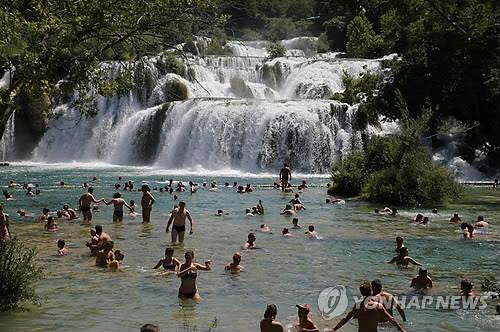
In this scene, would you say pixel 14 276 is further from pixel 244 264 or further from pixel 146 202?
pixel 146 202

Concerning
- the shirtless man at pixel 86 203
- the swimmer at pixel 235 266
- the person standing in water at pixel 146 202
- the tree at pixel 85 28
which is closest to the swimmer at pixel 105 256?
the swimmer at pixel 235 266

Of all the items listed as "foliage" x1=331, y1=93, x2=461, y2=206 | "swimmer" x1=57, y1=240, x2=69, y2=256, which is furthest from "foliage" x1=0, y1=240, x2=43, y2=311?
"foliage" x1=331, y1=93, x2=461, y2=206

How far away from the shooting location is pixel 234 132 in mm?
41562

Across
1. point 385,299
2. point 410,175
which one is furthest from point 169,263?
point 410,175

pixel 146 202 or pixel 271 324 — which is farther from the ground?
pixel 146 202

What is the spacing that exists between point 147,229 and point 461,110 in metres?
25.7

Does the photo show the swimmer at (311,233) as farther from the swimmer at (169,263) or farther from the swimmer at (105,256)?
the swimmer at (105,256)

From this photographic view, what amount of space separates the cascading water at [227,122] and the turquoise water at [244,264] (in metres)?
12.7

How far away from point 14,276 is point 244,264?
20.1 ft

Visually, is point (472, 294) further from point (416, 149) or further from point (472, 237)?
point (416, 149)

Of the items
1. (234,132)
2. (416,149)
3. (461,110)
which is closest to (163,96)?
(234,132)

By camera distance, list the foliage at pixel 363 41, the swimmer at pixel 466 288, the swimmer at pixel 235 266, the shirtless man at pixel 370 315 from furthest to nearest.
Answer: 1. the foliage at pixel 363 41
2. the swimmer at pixel 235 266
3. the swimmer at pixel 466 288
4. the shirtless man at pixel 370 315

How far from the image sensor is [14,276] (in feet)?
33.0

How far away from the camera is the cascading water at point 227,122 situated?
132ft
